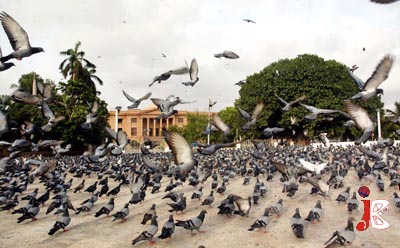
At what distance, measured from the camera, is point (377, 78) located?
27.9ft

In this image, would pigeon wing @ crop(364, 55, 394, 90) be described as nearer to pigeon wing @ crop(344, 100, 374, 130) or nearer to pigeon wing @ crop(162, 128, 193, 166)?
pigeon wing @ crop(344, 100, 374, 130)

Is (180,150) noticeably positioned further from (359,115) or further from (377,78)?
(359,115)

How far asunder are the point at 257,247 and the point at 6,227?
23.3 feet

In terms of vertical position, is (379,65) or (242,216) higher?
(379,65)

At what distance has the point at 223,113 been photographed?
75.0 meters

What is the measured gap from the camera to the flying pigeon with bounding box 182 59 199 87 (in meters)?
11.3

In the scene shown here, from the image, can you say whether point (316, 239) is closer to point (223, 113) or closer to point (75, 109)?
point (75, 109)

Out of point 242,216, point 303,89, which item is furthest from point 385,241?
point 303,89

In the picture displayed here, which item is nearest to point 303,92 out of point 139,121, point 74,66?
point 74,66

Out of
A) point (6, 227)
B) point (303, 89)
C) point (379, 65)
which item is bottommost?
point (6, 227)

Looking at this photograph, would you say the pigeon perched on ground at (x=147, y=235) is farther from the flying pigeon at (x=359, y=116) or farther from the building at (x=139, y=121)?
the building at (x=139, y=121)

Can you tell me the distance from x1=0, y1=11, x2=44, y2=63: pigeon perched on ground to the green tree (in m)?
35.9

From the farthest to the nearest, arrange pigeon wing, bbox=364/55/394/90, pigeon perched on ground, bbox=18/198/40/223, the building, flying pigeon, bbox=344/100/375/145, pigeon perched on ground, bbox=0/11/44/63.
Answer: the building, pigeon perched on ground, bbox=18/198/40/223, flying pigeon, bbox=344/100/375/145, pigeon perched on ground, bbox=0/11/44/63, pigeon wing, bbox=364/55/394/90

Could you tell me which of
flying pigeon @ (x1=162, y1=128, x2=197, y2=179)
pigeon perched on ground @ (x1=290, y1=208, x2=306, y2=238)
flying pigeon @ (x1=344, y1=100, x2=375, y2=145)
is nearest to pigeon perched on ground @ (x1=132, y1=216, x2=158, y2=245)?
flying pigeon @ (x1=162, y1=128, x2=197, y2=179)
